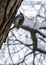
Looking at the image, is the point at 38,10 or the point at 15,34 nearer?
the point at 15,34

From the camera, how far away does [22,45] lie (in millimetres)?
2502

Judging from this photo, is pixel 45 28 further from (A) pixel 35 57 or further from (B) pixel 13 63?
(B) pixel 13 63

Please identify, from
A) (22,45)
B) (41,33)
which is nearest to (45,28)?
(41,33)

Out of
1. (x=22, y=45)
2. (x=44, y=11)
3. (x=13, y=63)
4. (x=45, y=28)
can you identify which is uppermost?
(x=44, y=11)

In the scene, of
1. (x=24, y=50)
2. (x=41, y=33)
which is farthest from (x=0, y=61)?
(x=41, y=33)

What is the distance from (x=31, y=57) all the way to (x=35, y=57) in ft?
0.14

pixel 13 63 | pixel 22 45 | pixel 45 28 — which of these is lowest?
pixel 13 63

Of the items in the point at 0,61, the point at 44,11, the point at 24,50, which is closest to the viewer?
the point at 0,61

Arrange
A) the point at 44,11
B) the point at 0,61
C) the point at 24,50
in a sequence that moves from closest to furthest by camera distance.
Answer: the point at 0,61
the point at 24,50
the point at 44,11

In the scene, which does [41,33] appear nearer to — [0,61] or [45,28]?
[45,28]

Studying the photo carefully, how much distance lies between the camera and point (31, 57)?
2367 mm

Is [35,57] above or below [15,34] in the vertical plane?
below

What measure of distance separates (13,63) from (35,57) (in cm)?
24

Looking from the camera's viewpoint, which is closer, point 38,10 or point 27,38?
point 27,38
